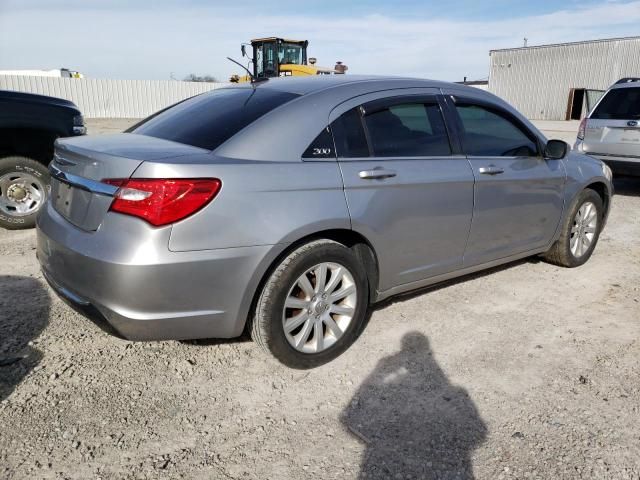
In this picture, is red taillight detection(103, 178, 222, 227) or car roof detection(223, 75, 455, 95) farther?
car roof detection(223, 75, 455, 95)

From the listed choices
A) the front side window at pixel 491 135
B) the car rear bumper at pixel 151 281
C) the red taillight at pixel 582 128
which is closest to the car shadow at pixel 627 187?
the red taillight at pixel 582 128

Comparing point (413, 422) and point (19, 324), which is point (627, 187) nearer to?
point (413, 422)

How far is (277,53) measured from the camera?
2077 centimetres

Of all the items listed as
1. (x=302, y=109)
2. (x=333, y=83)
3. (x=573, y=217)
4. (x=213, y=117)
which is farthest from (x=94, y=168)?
(x=573, y=217)

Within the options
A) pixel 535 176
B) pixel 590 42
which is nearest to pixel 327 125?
pixel 535 176

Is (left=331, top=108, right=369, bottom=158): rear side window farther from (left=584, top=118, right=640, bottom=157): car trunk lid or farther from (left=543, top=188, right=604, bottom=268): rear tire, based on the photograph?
(left=584, top=118, right=640, bottom=157): car trunk lid

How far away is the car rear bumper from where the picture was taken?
2416mm

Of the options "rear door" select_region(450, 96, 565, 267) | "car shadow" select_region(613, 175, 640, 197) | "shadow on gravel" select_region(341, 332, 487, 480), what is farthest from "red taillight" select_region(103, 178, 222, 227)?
"car shadow" select_region(613, 175, 640, 197)

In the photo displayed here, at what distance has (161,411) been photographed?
2.64 metres

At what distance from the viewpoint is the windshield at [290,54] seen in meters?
20.9

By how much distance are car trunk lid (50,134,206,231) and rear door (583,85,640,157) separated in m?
7.09

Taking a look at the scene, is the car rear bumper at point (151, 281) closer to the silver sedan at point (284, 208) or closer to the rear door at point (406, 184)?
the silver sedan at point (284, 208)

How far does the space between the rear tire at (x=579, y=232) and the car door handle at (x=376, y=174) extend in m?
2.26

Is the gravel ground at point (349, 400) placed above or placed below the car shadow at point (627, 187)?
above
